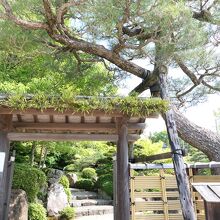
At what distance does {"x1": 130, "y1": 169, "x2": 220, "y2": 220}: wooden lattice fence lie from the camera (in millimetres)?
4453

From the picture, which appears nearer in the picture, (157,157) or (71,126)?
(71,126)

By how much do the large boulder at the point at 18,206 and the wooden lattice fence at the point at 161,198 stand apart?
8.47ft

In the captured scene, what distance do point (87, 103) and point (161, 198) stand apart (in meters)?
2.24

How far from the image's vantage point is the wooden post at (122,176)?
376 cm

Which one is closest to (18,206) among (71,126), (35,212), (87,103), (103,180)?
(35,212)

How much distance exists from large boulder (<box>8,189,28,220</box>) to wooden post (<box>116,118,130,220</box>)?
2.62 metres

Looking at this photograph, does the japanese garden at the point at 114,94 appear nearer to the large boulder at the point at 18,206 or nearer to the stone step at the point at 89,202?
the large boulder at the point at 18,206

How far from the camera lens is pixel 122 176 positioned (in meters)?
3.88

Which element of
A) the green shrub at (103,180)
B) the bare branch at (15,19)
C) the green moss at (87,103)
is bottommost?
the green shrub at (103,180)

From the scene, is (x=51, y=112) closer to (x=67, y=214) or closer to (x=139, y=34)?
(x=139, y=34)

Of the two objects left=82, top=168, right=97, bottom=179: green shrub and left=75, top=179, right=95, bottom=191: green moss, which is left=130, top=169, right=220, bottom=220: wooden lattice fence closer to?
left=75, top=179, right=95, bottom=191: green moss

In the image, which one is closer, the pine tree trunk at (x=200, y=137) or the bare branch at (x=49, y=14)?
the bare branch at (x=49, y=14)

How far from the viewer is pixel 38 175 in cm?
655

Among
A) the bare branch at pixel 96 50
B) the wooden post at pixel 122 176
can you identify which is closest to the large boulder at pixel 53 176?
the bare branch at pixel 96 50
